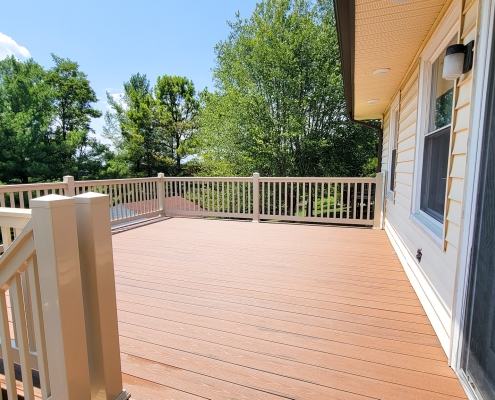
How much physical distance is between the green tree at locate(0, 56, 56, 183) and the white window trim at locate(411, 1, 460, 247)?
62.2 feet

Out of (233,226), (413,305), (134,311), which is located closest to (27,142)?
(233,226)

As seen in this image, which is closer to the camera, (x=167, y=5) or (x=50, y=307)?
(x=50, y=307)

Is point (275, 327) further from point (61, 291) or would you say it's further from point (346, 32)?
point (346, 32)

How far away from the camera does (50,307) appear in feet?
3.45

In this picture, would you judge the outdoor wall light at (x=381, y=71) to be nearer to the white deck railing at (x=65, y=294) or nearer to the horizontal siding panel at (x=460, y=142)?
the horizontal siding panel at (x=460, y=142)

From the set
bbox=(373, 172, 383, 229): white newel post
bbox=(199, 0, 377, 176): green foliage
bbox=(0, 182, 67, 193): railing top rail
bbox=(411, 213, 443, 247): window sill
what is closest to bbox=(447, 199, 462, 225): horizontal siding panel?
bbox=(411, 213, 443, 247): window sill

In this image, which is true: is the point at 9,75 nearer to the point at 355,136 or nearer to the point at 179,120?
the point at 179,120

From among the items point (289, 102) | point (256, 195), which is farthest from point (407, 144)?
point (289, 102)

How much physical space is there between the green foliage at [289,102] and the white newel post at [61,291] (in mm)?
10151

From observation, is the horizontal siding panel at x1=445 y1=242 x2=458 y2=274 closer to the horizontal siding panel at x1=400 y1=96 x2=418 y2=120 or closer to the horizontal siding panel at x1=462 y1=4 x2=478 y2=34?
the horizontal siding panel at x1=462 y1=4 x2=478 y2=34

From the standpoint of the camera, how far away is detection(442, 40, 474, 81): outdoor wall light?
5.16 ft

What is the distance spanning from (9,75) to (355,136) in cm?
2056

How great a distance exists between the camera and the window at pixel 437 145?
2133 mm

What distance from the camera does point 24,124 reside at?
52.4 feet
